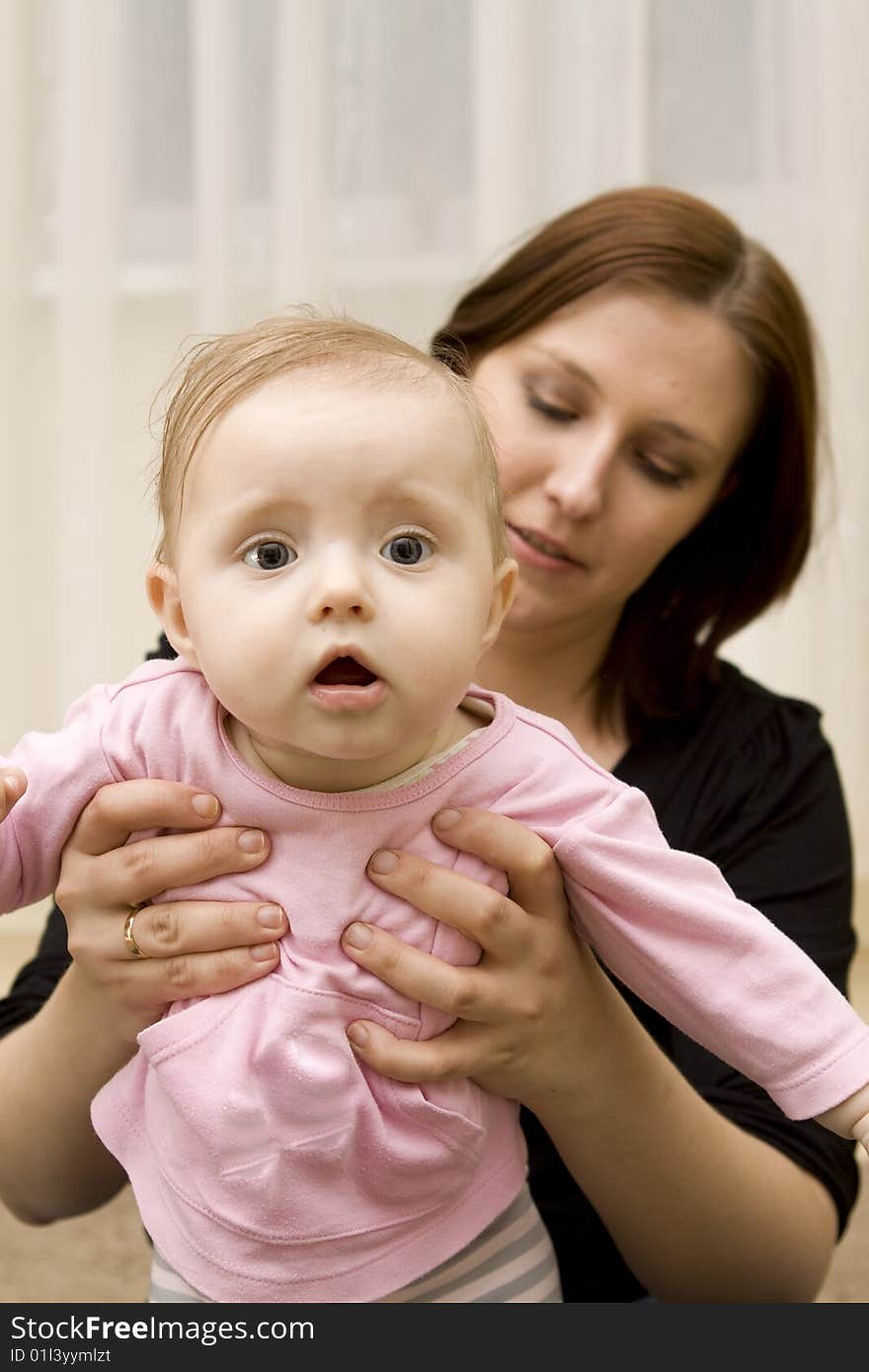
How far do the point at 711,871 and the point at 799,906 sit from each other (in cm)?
50

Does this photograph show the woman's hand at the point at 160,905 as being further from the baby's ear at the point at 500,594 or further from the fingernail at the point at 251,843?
the baby's ear at the point at 500,594

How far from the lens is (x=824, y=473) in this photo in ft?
6.91

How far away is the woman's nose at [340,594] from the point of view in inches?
30.0

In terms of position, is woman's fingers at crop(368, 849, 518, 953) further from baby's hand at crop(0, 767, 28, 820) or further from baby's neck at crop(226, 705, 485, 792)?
baby's hand at crop(0, 767, 28, 820)

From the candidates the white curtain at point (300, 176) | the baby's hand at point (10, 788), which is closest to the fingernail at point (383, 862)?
the baby's hand at point (10, 788)

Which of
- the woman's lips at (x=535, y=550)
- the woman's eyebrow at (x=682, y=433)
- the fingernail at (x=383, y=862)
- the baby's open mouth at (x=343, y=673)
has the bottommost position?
the fingernail at (x=383, y=862)

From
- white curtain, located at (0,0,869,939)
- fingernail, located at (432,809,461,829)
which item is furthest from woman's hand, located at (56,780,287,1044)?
white curtain, located at (0,0,869,939)

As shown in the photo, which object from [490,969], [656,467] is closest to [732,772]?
[656,467]

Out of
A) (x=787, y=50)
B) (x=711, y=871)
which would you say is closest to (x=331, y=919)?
(x=711, y=871)

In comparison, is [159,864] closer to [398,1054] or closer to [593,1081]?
[398,1054]

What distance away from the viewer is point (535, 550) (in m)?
1.29

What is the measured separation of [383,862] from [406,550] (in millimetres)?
191

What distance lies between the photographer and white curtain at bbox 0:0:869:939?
2.03m

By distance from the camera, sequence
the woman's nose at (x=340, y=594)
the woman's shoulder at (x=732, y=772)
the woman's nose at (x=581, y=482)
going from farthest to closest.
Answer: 1. the woman's shoulder at (x=732, y=772)
2. the woman's nose at (x=581, y=482)
3. the woman's nose at (x=340, y=594)
